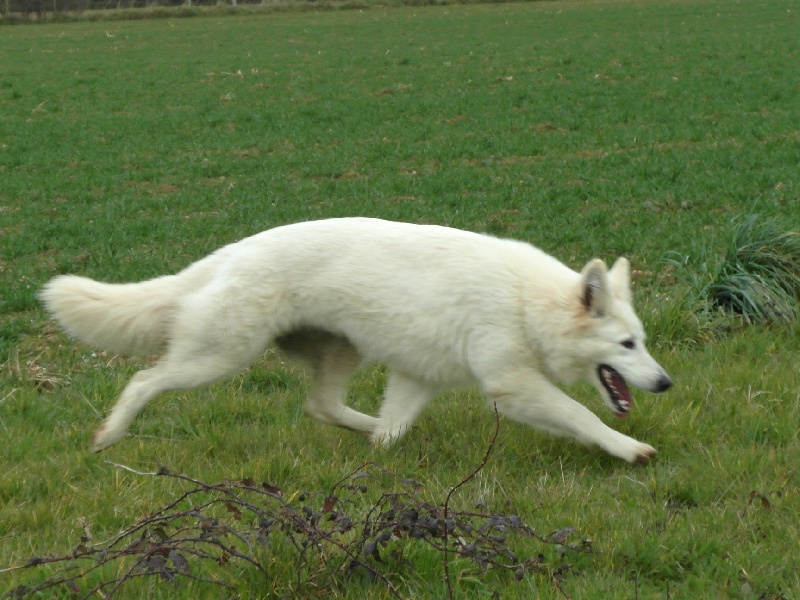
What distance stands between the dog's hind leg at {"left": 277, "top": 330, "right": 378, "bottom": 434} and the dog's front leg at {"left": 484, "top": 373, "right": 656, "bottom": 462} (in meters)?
0.82

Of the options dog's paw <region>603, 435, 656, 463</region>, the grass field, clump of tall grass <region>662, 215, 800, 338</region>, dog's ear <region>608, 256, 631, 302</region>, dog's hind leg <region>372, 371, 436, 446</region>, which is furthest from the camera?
clump of tall grass <region>662, 215, 800, 338</region>

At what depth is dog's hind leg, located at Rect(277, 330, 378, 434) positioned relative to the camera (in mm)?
5176

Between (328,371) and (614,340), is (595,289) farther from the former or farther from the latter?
(328,371)

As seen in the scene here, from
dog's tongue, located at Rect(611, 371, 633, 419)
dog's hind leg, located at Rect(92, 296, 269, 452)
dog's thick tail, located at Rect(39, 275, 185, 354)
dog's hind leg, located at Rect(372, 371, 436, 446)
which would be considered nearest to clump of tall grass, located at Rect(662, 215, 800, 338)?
dog's tongue, located at Rect(611, 371, 633, 419)

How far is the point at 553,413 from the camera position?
14.9ft

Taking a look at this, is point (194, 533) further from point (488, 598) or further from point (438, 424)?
A: point (438, 424)

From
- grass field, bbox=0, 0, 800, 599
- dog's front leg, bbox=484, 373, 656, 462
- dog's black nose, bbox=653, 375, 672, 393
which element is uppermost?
dog's black nose, bbox=653, 375, 672, 393

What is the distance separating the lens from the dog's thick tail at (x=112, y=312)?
487 centimetres

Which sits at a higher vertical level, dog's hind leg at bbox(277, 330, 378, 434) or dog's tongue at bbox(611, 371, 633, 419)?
dog's tongue at bbox(611, 371, 633, 419)

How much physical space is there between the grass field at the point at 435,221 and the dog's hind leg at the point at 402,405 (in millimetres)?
108

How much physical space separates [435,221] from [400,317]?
23.5 ft

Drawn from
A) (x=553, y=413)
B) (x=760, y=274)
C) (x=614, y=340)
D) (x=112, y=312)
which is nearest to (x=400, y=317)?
(x=553, y=413)

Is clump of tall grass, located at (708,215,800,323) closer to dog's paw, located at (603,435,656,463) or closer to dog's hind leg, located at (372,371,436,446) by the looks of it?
dog's paw, located at (603,435,656,463)

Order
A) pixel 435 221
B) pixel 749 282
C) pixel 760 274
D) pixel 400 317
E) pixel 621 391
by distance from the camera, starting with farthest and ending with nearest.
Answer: pixel 435 221, pixel 760 274, pixel 749 282, pixel 400 317, pixel 621 391
